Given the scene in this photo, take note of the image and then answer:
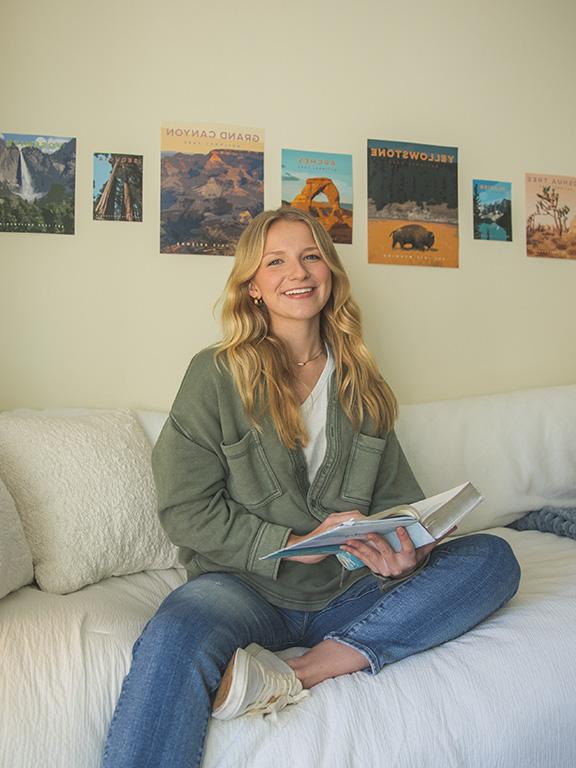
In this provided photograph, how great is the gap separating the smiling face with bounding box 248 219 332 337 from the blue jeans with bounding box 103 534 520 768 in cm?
57

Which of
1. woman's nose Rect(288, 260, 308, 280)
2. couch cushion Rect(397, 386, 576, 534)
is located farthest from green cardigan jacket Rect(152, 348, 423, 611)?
couch cushion Rect(397, 386, 576, 534)

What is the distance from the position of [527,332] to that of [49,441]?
60.7 inches

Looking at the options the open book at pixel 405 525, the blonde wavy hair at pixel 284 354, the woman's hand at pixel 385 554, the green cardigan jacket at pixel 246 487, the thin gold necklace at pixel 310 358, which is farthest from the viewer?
the thin gold necklace at pixel 310 358

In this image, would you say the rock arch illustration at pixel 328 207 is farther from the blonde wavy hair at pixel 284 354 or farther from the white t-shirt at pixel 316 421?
the white t-shirt at pixel 316 421

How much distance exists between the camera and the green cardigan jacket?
136 centimetres

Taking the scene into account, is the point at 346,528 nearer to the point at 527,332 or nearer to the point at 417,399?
the point at 417,399

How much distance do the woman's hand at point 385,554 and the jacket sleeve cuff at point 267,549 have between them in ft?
0.50

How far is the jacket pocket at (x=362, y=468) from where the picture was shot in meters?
1.49

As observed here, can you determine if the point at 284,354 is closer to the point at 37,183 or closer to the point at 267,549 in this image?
the point at 267,549

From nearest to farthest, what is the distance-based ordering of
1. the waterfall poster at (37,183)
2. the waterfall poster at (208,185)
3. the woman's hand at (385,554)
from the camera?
the woman's hand at (385,554) < the waterfall poster at (37,183) < the waterfall poster at (208,185)

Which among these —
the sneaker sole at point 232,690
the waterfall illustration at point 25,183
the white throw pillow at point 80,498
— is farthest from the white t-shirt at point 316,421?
the waterfall illustration at point 25,183

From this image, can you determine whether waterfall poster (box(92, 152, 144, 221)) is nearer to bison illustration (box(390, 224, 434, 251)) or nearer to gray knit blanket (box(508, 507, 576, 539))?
bison illustration (box(390, 224, 434, 251))

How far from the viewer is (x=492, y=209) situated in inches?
89.2

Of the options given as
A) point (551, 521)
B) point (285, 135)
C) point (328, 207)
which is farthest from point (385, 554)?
point (285, 135)
